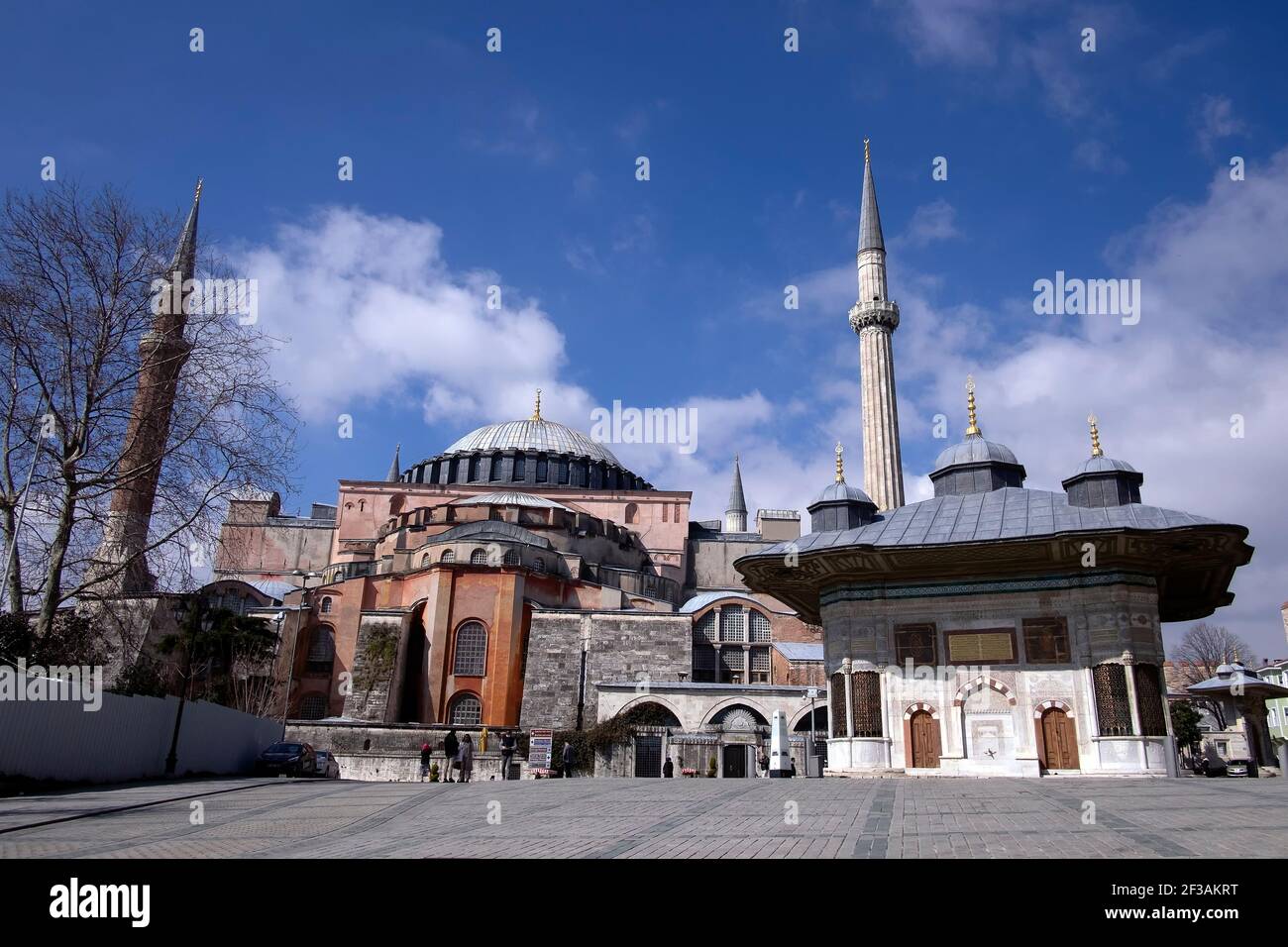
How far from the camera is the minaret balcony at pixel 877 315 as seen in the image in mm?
46562

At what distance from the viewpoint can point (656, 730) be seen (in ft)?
118

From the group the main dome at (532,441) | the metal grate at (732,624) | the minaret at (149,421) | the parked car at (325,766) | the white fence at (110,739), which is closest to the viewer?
the white fence at (110,739)

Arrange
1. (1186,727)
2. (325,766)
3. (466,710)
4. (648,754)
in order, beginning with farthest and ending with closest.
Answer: (1186,727) → (466,710) → (648,754) → (325,766)

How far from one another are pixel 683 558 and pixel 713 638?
15507 mm

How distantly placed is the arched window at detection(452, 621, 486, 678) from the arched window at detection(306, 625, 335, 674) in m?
7.15

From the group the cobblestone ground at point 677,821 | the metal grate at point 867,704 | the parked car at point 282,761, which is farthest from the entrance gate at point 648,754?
the cobblestone ground at point 677,821

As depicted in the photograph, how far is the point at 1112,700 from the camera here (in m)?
18.9

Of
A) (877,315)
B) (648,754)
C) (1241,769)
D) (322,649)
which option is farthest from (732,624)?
(1241,769)

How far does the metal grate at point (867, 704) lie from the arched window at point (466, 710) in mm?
22591

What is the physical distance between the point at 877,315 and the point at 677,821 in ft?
130

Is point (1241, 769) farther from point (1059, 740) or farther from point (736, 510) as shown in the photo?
point (736, 510)

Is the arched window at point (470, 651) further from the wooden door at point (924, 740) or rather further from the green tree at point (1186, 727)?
the green tree at point (1186, 727)
